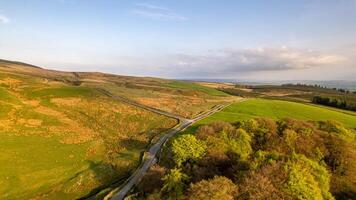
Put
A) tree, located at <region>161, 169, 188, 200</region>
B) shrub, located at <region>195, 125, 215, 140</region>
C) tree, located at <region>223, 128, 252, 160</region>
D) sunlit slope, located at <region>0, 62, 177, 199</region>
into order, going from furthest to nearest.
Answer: shrub, located at <region>195, 125, 215, 140</region>
sunlit slope, located at <region>0, 62, 177, 199</region>
tree, located at <region>223, 128, 252, 160</region>
tree, located at <region>161, 169, 188, 200</region>

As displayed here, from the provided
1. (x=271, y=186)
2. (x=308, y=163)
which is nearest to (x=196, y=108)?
(x=308, y=163)

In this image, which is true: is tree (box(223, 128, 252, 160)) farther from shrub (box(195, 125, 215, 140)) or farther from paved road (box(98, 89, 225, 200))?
paved road (box(98, 89, 225, 200))

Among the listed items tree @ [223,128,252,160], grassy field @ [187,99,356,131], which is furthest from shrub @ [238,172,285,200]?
grassy field @ [187,99,356,131]

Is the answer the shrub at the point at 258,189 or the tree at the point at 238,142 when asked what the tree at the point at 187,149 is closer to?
the tree at the point at 238,142

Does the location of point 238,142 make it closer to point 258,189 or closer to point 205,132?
point 205,132

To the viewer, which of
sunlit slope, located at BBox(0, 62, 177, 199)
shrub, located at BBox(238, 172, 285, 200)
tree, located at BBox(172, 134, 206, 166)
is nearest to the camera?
shrub, located at BBox(238, 172, 285, 200)

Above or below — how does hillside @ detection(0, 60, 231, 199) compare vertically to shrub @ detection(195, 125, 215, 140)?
below

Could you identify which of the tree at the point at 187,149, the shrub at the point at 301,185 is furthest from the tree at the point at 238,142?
the shrub at the point at 301,185
